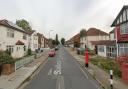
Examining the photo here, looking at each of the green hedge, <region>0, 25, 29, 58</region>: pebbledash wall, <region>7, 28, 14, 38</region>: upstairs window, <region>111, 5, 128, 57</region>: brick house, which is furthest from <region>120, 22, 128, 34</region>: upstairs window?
<region>7, 28, 14, 38</region>: upstairs window

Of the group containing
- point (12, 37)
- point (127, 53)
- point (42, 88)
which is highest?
point (12, 37)

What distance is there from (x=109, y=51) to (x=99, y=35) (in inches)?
1485

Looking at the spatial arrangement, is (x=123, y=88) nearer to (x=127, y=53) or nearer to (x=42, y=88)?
(x=42, y=88)

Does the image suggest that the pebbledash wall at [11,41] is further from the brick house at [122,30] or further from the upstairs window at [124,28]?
the upstairs window at [124,28]

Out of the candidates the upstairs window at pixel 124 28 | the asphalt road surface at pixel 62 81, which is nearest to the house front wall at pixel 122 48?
the upstairs window at pixel 124 28

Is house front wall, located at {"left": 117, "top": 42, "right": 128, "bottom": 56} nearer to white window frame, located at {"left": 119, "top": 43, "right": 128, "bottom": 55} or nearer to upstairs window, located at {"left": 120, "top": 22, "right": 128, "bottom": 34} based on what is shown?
white window frame, located at {"left": 119, "top": 43, "right": 128, "bottom": 55}

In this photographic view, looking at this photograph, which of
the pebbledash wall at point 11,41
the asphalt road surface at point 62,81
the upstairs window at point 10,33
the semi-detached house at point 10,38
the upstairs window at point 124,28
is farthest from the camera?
the upstairs window at point 10,33

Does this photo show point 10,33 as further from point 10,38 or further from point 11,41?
point 11,41

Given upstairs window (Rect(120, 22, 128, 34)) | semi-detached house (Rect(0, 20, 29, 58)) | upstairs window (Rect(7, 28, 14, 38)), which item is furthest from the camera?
upstairs window (Rect(7, 28, 14, 38))

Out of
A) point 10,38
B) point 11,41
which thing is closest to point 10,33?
point 10,38

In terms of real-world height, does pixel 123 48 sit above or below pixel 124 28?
below

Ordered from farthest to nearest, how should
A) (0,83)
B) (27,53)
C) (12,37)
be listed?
(27,53)
(12,37)
(0,83)

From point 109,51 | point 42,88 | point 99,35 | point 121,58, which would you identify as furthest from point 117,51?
point 99,35

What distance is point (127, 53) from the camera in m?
26.7
